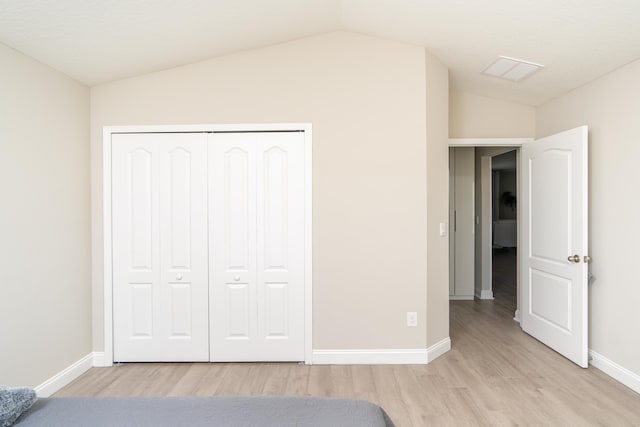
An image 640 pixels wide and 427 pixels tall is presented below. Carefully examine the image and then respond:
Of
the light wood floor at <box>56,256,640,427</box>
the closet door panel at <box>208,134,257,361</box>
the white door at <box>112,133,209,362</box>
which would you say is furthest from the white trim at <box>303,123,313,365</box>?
the white door at <box>112,133,209,362</box>

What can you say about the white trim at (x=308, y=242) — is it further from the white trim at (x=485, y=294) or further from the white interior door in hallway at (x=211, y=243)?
the white trim at (x=485, y=294)

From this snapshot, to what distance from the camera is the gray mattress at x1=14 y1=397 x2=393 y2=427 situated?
1.27 metres

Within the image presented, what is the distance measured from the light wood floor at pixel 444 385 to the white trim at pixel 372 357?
6cm

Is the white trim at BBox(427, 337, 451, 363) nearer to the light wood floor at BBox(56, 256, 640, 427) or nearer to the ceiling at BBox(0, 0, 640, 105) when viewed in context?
the light wood floor at BBox(56, 256, 640, 427)

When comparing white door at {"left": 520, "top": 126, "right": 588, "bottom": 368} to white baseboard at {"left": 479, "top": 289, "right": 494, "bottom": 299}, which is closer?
white door at {"left": 520, "top": 126, "right": 588, "bottom": 368}

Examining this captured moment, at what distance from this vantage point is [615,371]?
110 inches

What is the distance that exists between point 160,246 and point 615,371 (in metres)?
3.80

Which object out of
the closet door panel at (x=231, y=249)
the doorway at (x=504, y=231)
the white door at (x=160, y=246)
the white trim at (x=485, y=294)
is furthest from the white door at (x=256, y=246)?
the doorway at (x=504, y=231)

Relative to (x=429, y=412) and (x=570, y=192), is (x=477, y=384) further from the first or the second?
(x=570, y=192)

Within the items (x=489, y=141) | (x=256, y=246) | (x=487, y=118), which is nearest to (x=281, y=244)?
(x=256, y=246)

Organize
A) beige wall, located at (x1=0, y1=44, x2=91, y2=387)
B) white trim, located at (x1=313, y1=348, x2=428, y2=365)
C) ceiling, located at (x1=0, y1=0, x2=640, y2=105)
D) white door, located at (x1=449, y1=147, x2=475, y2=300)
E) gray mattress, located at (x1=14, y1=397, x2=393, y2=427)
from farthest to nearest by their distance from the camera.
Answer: white door, located at (x1=449, y1=147, x2=475, y2=300) → white trim, located at (x1=313, y1=348, x2=428, y2=365) → beige wall, located at (x1=0, y1=44, x2=91, y2=387) → ceiling, located at (x1=0, y1=0, x2=640, y2=105) → gray mattress, located at (x1=14, y1=397, x2=393, y2=427)

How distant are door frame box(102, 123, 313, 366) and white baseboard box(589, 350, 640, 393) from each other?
236 centimetres

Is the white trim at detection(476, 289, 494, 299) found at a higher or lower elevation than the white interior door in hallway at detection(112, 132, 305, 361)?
lower

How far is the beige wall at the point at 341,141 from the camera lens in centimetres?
312
